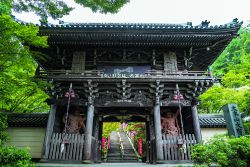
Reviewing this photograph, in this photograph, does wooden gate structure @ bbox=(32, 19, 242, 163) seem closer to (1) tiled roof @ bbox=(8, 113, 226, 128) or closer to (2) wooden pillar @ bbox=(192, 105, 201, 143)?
(2) wooden pillar @ bbox=(192, 105, 201, 143)

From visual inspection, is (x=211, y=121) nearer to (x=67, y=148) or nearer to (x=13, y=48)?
(x=67, y=148)

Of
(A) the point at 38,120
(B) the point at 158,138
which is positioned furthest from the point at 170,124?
(A) the point at 38,120

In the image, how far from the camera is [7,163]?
5.88 m

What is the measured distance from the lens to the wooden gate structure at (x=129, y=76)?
930 cm

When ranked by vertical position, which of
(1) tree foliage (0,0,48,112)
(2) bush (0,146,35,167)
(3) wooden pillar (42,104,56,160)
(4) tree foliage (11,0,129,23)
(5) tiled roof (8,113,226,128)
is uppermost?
(4) tree foliage (11,0,129,23)

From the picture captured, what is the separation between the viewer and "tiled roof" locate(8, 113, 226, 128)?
1170 cm

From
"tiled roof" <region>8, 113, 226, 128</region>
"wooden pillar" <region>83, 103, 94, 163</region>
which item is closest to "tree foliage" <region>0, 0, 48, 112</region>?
"wooden pillar" <region>83, 103, 94, 163</region>

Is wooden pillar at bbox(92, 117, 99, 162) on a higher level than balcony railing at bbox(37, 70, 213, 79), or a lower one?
lower

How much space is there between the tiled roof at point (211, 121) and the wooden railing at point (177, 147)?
3.37 metres

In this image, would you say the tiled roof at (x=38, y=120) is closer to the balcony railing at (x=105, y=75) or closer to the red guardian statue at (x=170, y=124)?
the red guardian statue at (x=170, y=124)

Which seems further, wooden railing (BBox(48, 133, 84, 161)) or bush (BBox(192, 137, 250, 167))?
wooden railing (BBox(48, 133, 84, 161))

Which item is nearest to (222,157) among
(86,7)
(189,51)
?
(86,7)

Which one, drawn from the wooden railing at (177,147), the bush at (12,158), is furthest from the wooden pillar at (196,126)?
the bush at (12,158)

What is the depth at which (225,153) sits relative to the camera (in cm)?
538
